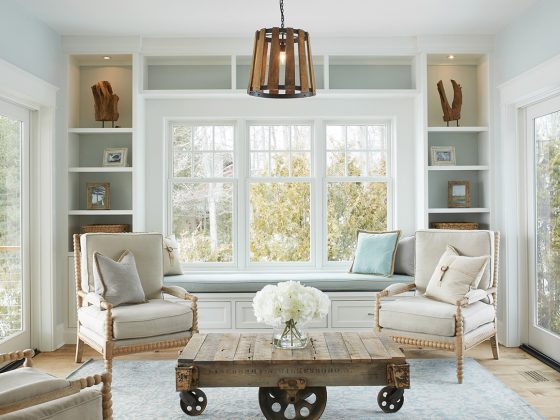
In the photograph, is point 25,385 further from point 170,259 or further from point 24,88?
point 170,259

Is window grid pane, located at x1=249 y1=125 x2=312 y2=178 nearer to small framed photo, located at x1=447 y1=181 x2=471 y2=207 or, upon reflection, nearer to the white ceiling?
the white ceiling

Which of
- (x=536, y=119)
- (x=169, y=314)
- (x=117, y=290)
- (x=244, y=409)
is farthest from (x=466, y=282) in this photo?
(x=117, y=290)

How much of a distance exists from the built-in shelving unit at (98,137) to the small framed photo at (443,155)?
2.71 meters

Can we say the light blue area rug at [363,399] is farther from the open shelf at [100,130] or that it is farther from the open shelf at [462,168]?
the open shelf at [100,130]

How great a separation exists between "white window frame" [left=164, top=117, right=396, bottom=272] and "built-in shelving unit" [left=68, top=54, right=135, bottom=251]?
1.26 ft

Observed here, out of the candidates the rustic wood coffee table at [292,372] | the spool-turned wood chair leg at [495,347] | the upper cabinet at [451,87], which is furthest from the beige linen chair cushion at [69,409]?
the upper cabinet at [451,87]

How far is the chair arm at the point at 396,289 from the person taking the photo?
4382 millimetres

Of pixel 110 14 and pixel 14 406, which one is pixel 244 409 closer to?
pixel 14 406

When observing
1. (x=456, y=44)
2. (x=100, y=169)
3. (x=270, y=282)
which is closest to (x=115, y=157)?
(x=100, y=169)

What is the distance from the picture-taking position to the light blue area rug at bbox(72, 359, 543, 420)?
3273 mm

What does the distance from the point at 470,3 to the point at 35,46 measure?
333cm

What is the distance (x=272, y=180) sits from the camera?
5.53 metres

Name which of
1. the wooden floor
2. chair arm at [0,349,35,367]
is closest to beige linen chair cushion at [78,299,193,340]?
the wooden floor

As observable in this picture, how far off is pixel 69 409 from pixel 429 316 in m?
2.67
